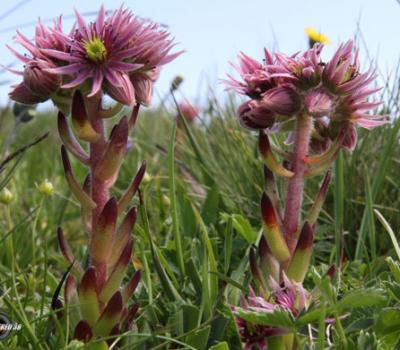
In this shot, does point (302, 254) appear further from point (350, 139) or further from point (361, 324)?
point (350, 139)

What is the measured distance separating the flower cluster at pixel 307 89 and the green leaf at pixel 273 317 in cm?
47

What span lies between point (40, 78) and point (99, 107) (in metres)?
0.16

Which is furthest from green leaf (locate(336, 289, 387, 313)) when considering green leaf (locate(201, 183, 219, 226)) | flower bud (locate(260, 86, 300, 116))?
green leaf (locate(201, 183, 219, 226))

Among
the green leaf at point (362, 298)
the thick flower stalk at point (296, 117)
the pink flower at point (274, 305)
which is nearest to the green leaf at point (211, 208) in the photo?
the thick flower stalk at point (296, 117)

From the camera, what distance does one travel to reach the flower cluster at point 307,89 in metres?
1.58

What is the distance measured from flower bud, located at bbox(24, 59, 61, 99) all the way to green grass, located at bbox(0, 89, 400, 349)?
41 centimetres

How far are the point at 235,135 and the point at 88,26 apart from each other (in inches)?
56.0

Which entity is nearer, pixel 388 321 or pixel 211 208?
pixel 388 321

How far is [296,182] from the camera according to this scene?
1679 millimetres

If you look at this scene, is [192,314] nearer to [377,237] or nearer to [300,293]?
[300,293]

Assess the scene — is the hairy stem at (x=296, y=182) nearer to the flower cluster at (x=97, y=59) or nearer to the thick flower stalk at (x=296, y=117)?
the thick flower stalk at (x=296, y=117)

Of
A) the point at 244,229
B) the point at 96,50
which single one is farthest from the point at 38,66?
the point at 244,229

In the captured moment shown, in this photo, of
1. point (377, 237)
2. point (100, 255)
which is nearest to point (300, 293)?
point (100, 255)

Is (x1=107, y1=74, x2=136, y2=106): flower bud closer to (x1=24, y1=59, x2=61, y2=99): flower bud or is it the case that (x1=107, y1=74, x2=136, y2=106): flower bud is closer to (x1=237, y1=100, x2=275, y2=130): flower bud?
(x1=24, y1=59, x2=61, y2=99): flower bud
